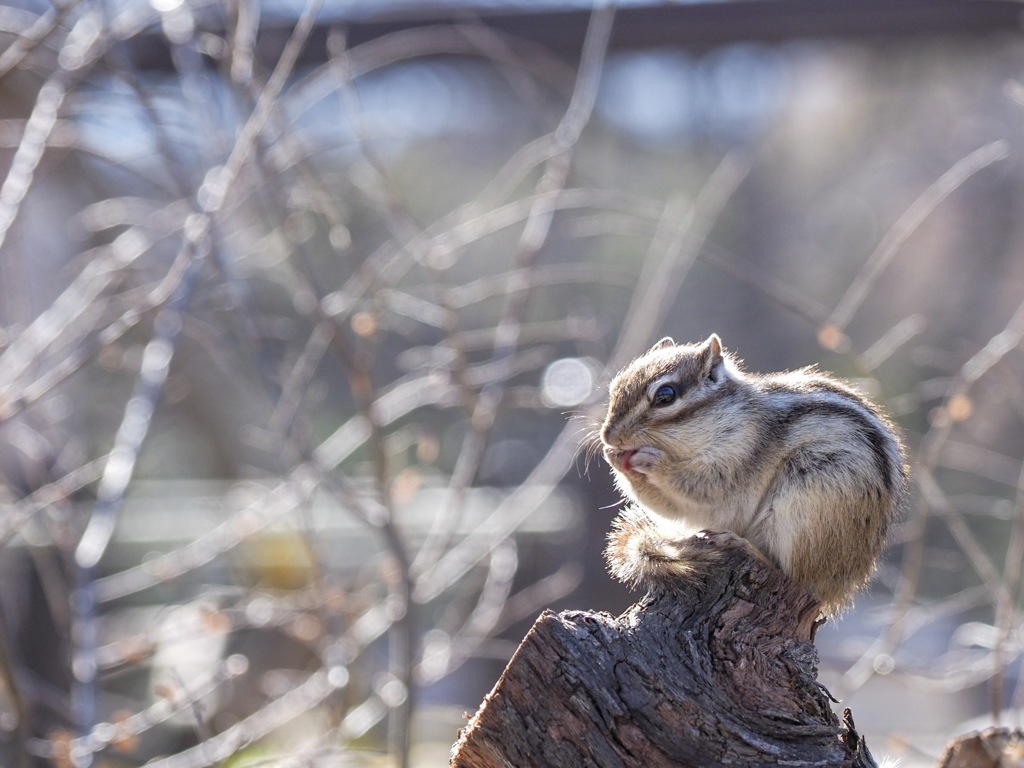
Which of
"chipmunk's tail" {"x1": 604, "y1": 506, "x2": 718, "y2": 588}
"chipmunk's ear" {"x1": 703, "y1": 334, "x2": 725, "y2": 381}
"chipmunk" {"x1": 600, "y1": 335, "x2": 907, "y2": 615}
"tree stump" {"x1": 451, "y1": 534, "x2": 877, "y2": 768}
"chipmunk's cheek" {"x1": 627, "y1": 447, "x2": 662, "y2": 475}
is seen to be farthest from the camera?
"chipmunk's ear" {"x1": 703, "y1": 334, "x2": 725, "y2": 381}

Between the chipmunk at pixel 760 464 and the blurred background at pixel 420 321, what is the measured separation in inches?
16.1

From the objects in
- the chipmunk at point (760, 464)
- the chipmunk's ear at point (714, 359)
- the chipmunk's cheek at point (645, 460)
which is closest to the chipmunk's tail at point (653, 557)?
the chipmunk at point (760, 464)

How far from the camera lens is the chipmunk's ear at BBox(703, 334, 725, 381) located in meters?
2.38

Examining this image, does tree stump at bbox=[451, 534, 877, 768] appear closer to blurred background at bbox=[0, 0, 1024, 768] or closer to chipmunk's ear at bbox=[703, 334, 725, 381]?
chipmunk's ear at bbox=[703, 334, 725, 381]

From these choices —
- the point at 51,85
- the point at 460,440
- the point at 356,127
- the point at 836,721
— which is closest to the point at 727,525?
the point at 836,721

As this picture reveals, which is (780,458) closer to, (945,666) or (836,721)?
(836,721)

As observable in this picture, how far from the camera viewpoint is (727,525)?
230 centimetres

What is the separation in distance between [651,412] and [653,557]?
41cm

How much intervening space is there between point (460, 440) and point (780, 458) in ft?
20.1

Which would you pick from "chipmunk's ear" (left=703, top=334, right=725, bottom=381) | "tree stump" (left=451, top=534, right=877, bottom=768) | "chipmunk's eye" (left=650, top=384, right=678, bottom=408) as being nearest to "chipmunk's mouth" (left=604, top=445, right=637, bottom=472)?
"chipmunk's eye" (left=650, top=384, right=678, bottom=408)

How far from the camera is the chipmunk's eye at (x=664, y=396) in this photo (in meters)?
2.31

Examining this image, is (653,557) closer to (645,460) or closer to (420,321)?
(645,460)

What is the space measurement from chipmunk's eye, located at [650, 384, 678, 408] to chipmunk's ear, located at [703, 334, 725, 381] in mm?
115

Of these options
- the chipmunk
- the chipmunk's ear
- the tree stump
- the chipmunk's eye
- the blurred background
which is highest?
the blurred background
